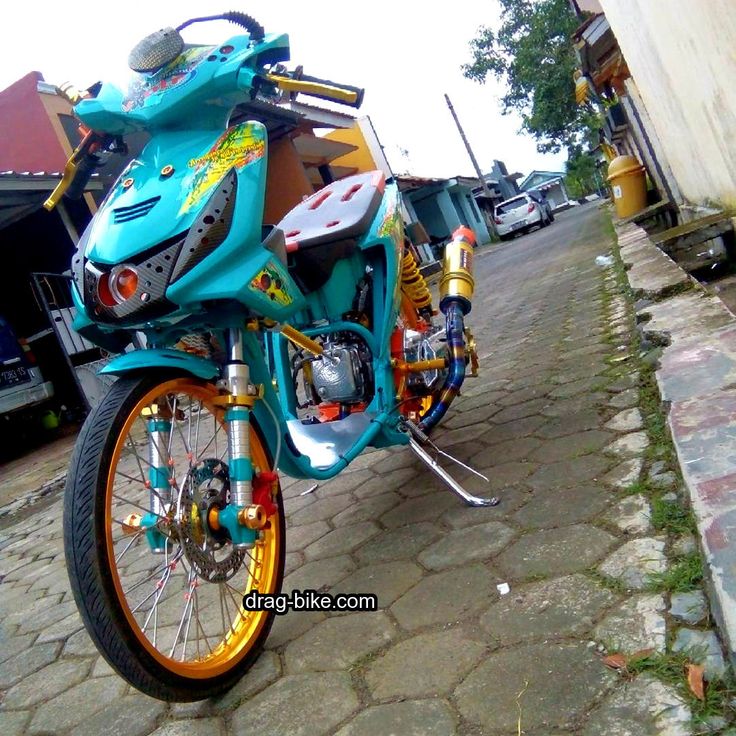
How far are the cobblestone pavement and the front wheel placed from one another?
0.15m

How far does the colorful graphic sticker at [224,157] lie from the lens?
1.79 metres

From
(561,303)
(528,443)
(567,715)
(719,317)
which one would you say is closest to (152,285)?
(567,715)

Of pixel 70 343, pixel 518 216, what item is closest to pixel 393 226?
pixel 70 343

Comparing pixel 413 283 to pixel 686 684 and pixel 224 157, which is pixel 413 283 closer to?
pixel 224 157

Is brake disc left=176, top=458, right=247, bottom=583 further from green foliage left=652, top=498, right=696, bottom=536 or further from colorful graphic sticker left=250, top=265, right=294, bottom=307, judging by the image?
green foliage left=652, top=498, right=696, bottom=536

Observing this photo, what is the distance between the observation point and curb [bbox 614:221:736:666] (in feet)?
4.60

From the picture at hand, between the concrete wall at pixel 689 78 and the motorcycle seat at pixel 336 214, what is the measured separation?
236 cm

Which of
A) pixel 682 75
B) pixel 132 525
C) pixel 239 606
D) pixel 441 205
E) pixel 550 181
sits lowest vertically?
pixel 239 606

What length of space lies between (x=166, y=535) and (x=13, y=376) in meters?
7.22

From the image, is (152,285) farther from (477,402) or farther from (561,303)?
(561,303)

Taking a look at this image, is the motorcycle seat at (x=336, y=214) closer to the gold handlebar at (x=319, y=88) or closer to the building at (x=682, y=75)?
the gold handlebar at (x=319, y=88)

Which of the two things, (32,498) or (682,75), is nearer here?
(32,498)

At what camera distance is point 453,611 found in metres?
1.85
